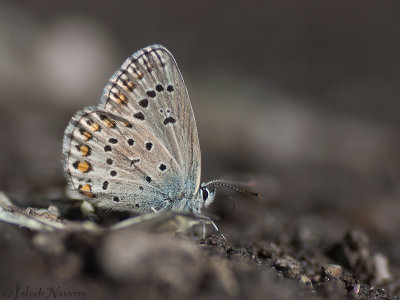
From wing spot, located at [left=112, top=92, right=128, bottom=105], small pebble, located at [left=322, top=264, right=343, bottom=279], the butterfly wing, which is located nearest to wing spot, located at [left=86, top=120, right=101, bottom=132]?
the butterfly wing

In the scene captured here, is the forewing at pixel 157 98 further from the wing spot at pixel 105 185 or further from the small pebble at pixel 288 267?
the small pebble at pixel 288 267

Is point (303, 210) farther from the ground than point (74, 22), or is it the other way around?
point (74, 22)

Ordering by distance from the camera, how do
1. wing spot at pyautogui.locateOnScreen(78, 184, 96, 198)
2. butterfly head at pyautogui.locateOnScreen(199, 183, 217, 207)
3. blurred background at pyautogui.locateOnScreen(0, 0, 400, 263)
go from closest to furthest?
1. wing spot at pyautogui.locateOnScreen(78, 184, 96, 198)
2. butterfly head at pyautogui.locateOnScreen(199, 183, 217, 207)
3. blurred background at pyautogui.locateOnScreen(0, 0, 400, 263)

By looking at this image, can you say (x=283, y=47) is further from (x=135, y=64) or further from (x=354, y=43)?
(x=135, y=64)

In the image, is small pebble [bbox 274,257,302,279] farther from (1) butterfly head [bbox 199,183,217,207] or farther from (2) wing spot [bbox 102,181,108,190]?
(2) wing spot [bbox 102,181,108,190]

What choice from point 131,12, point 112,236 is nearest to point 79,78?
point 131,12

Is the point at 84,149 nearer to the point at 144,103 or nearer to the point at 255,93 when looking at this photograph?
the point at 144,103

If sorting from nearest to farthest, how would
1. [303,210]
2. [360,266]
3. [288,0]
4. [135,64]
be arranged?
[360,266], [135,64], [303,210], [288,0]

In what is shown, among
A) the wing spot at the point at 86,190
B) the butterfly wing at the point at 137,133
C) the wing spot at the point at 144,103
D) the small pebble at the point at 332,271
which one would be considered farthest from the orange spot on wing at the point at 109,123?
the small pebble at the point at 332,271
